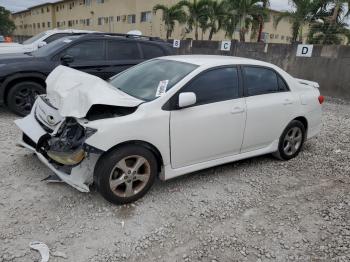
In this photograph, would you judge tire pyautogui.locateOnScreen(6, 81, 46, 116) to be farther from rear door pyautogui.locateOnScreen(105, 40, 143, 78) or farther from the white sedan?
the white sedan

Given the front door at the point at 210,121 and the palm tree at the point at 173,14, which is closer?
the front door at the point at 210,121

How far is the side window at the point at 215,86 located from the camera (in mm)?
3721

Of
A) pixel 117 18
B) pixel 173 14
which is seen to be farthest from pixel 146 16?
pixel 173 14

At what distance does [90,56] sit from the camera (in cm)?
685

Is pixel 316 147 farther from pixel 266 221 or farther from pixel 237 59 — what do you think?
pixel 266 221

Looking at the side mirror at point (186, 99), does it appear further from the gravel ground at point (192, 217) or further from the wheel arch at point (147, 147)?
the gravel ground at point (192, 217)

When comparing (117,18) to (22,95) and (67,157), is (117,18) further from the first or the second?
(67,157)

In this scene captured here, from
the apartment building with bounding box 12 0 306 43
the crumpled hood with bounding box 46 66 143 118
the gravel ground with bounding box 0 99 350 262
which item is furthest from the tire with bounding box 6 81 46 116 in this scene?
the apartment building with bounding box 12 0 306 43

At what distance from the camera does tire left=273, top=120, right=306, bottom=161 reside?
185 inches

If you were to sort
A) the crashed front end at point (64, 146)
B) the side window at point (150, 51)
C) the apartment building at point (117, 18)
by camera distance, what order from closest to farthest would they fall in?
the crashed front end at point (64, 146) < the side window at point (150, 51) < the apartment building at point (117, 18)

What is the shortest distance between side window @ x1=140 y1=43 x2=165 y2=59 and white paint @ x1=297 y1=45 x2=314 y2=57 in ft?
18.1

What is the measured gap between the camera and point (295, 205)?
3672 millimetres

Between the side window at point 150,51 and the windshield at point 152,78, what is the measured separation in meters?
3.00

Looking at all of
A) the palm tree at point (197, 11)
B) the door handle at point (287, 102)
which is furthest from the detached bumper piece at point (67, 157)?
the palm tree at point (197, 11)
